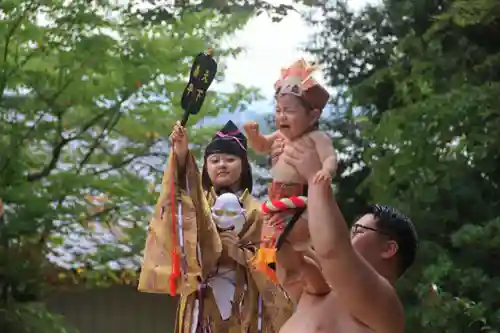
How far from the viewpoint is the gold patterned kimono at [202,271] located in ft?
7.87

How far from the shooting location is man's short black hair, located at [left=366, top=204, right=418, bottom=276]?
164 cm

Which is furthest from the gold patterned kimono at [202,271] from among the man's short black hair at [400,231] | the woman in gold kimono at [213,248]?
the man's short black hair at [400,231]

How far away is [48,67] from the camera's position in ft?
14.0

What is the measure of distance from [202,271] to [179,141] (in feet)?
1.52

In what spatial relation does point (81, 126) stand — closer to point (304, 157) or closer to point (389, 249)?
point (304, 157)

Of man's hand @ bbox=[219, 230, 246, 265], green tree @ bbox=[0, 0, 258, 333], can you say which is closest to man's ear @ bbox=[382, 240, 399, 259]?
man's hand @ bbox=[219, 230, 246, 265]

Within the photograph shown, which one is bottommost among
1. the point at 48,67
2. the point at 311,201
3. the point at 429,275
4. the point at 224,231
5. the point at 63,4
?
the point at 429,275

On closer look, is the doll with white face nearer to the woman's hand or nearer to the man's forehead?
the woman's hand

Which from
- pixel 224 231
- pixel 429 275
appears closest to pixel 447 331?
pixel 429 275

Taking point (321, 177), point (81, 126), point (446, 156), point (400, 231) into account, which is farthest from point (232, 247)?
point (81, 126)

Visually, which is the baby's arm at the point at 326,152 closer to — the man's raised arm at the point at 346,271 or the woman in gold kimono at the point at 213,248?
the man's raised arm at the point at 346,271

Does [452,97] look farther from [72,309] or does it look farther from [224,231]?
[72,309]

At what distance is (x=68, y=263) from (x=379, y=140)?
195 cm

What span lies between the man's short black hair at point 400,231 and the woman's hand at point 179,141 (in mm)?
752
